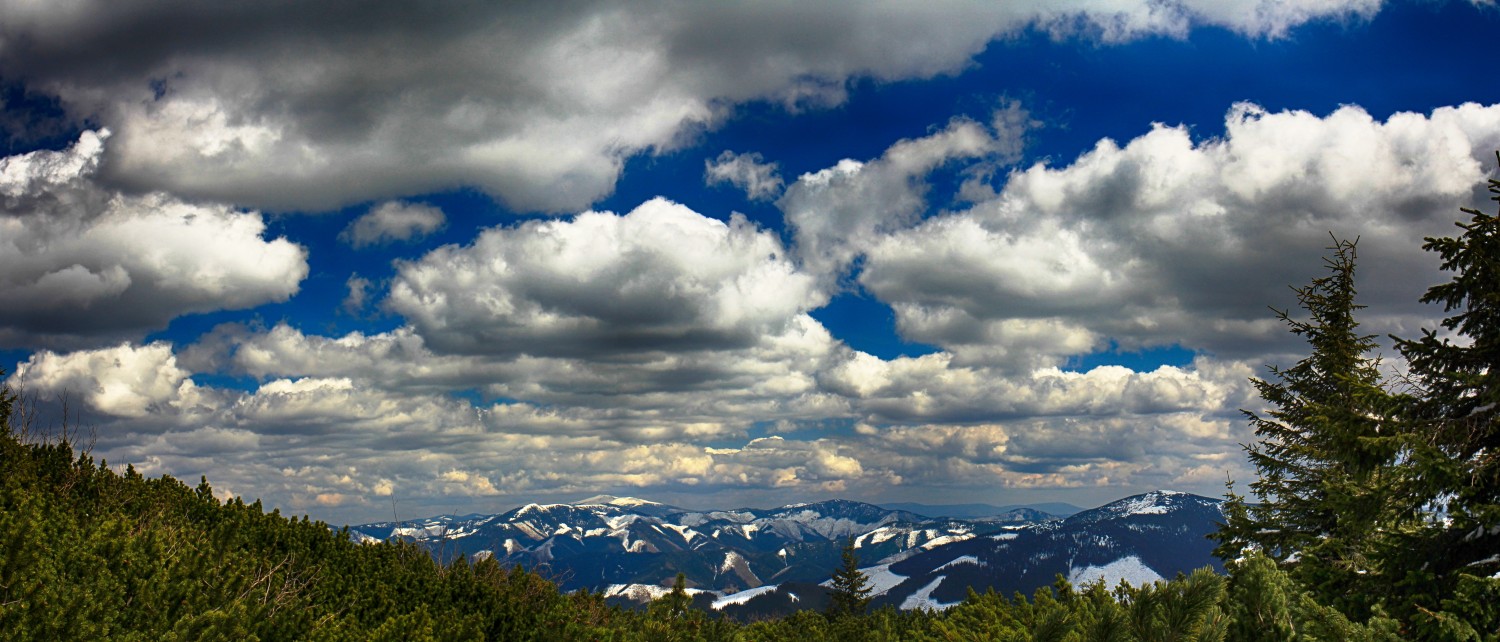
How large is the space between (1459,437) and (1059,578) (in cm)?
645

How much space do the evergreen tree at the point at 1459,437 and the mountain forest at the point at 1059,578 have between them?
26 millimetres

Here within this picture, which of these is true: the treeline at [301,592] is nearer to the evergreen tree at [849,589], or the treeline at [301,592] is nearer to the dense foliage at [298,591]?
the dense foliage at [298,591]

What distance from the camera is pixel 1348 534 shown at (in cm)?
1775

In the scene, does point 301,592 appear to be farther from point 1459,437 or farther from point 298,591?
point 1459,437

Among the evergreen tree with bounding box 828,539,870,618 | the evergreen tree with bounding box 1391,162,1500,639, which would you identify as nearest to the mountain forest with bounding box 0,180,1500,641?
the evergreen tree with bounding box 1391,162,1500,639

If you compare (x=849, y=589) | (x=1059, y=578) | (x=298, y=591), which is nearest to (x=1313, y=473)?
(x=1059, y=578)

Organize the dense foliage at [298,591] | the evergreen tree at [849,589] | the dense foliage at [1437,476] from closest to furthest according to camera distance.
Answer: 1. the dense foliage at [298,591]
2. the dense foliage at [1437,476]
3. the evergreen tree at [849,589]

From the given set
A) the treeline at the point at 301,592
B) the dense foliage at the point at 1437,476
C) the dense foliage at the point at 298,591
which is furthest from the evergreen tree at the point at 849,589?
the dense foliage at the point at 1437,476

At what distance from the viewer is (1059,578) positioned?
15398 mm

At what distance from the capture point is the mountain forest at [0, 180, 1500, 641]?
21.4 ft

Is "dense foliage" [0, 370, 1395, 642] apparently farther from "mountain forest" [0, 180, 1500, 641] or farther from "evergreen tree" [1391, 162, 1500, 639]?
"evergreen tree" [1391, 162, 1500, 639]

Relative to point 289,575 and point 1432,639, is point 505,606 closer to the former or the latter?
point 289,575

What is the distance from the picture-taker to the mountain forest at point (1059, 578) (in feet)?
21.4

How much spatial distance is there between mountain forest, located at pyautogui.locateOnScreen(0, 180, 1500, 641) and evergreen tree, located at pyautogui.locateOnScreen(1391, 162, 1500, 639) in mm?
26
